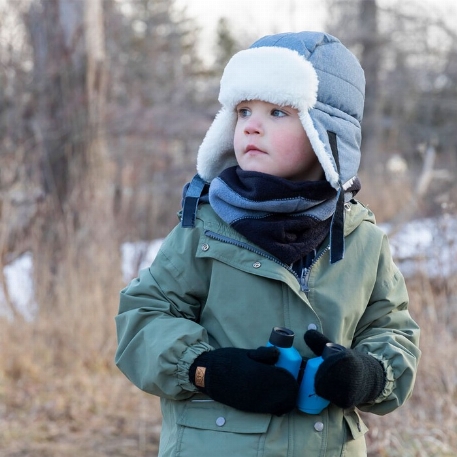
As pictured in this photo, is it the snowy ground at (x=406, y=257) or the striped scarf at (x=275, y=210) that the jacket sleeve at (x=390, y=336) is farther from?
the snowy ground at (x=406, y=257)

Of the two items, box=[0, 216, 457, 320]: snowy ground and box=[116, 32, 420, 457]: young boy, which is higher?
box=[116, 32, 420, 457]: young boy

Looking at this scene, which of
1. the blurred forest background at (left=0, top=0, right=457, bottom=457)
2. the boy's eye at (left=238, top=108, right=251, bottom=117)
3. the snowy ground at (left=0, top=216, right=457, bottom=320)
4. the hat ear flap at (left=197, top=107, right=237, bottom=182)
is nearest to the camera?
the boy's eye at (left=238, top=108, right=251, bottom=117)

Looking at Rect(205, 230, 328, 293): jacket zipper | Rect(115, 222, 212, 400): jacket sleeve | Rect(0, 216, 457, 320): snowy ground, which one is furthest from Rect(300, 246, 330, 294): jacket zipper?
Rect(0, 216, 457, 320): snowy ground

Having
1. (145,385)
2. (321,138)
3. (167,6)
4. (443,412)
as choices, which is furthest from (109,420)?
(167,6)

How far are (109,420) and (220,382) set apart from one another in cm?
299

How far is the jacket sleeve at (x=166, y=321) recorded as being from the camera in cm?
187

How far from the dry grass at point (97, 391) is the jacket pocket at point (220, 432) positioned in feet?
5.70

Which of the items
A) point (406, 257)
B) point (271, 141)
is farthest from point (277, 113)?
point (406, 257)

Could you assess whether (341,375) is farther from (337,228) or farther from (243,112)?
(243,112)

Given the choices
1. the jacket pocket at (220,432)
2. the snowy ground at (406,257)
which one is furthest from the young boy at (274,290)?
the snowy ground at (406,257)

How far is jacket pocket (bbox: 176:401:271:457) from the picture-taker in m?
1.83

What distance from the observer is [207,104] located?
14.2 meters

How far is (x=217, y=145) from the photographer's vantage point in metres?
2.23

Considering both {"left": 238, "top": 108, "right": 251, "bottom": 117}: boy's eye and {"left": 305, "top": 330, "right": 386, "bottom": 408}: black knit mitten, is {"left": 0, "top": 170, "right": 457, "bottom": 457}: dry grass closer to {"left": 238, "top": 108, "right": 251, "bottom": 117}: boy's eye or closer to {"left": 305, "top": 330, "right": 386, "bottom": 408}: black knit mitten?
{"left": 305, "top": 330, "right": 386, "bottom": 408}: black knit mitten
